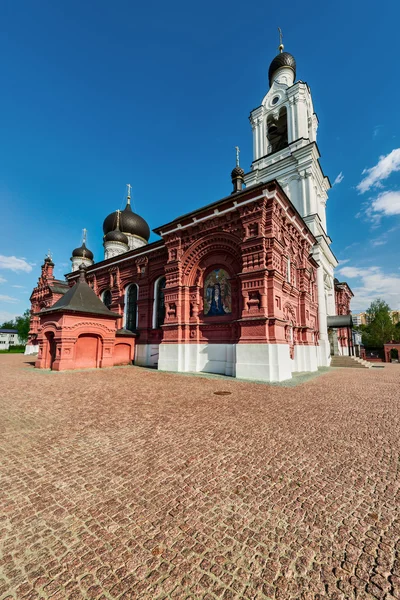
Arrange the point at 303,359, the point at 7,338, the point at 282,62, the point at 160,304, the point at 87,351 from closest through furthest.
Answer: the point at 87,351 → the point at 303,359 → the point at 160,304 → the point at 282,62 → the point at 7,338

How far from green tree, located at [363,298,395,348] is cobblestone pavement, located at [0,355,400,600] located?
4956cm

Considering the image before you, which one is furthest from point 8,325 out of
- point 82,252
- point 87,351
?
point 87,351

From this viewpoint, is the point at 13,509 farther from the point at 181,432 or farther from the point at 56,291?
the point at 56,291

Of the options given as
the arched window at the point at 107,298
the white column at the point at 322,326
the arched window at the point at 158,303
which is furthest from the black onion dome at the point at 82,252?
the white column at the point at 322,326

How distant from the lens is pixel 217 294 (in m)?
15.0

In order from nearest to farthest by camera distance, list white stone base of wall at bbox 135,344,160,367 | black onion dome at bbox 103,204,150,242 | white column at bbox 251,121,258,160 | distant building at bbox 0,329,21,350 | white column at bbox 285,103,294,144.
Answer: white stone base of wall at bbox 135,344,160,367, white column at bbox 285,103,294,144, white column at bbox 251,121,258,160, black onion dome at bbox 103,204,150,242, distant building at bbox 0,329,21,350

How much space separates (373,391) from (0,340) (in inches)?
4300

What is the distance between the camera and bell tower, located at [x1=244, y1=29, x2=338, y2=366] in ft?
71.9

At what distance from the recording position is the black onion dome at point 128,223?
104 feet

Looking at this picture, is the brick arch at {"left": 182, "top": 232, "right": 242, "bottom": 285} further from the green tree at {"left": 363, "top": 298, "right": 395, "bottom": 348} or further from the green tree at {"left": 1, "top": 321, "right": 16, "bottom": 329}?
the green tree at {"left": 1, "top": 321, "right": 16, "bottom": 329}

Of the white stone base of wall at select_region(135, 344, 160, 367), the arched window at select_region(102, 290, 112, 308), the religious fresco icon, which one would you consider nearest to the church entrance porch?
the white stone base of wall at select_region(135, 344, 160, 367)

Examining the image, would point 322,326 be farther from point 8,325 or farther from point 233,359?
point 8,325

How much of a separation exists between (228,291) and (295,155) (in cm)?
1656

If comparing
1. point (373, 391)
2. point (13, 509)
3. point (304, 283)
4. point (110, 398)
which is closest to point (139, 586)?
point (13, 509)
